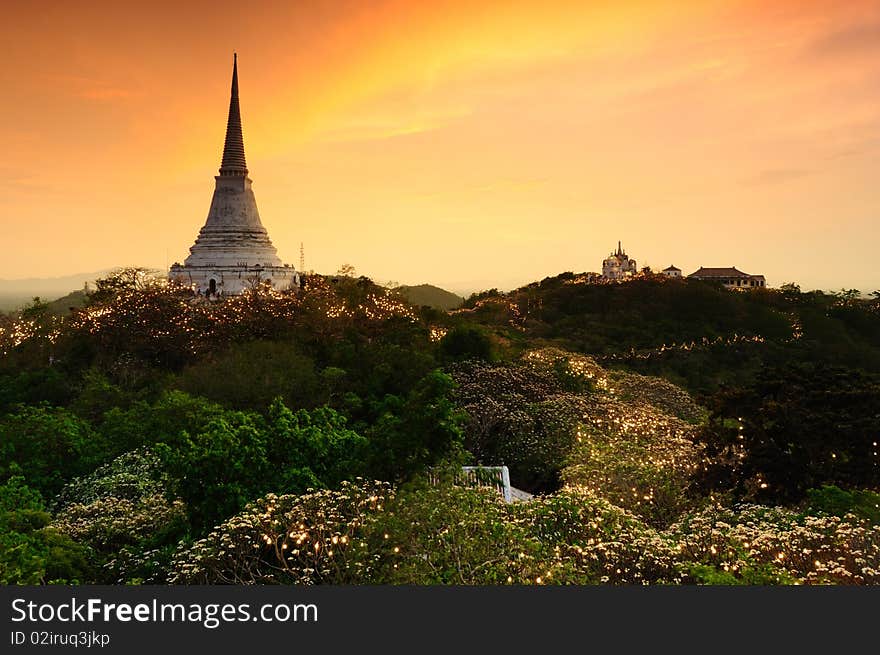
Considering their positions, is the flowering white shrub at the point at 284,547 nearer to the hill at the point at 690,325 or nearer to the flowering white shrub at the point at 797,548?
the flowering white shrub at the point at 797,548

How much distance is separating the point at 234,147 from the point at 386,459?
38028 millimetres

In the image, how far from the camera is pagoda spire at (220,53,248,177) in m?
45.8

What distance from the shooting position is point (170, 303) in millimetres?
28547

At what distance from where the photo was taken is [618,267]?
7969 centimetres

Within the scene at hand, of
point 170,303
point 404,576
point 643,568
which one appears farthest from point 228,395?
point 643,568

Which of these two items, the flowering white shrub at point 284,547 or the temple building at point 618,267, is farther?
the temple building at point 618,267

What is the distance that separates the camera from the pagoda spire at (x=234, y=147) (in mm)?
45844

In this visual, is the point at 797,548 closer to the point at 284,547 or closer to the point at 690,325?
the point at 284,547

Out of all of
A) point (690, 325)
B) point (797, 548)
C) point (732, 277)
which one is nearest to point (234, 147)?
point (690, 325)

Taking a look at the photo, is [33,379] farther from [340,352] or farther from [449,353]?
[449,353]

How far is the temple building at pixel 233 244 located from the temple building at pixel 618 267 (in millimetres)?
43937

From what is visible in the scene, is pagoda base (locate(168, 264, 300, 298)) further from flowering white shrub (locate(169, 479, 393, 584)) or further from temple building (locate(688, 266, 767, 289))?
temple building (locate(688, 266, 767, 289))

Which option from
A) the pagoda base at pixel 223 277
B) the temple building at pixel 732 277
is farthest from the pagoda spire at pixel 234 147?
the temple building at pixel 732 277

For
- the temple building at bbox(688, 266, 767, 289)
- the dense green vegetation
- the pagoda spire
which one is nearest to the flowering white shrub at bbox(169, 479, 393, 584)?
the dense green vegetation
